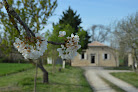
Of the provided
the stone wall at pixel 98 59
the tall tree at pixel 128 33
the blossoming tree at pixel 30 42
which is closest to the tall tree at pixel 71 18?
the tall tree at pixel 128 33

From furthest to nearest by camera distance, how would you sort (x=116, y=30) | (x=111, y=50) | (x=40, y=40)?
(x=111, y=50) → (x=116, y=30) → (x=40, y=40)

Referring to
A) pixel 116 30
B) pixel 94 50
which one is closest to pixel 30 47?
pixel 116 30

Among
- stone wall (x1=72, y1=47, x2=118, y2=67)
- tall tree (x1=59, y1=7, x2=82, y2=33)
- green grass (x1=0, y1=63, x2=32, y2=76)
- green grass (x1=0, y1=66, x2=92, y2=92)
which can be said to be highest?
tall tree (x1=59, y1=7, x2=82, y2=33)

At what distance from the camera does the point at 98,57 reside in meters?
31.1

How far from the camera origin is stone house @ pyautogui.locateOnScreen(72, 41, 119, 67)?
3081cm

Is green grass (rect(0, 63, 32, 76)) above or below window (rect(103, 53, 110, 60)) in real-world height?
below

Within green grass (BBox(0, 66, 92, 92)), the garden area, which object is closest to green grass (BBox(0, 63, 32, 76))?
the garden area

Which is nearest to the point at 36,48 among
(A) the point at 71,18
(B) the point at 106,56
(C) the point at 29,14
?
(C) the point at 29,14

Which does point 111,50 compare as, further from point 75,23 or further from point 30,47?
point 30,47

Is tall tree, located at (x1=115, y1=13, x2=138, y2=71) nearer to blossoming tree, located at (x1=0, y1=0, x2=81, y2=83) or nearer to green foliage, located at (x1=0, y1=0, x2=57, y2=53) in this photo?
green foliage, located at (x1=0, y1=0, x2=57, y2=53)

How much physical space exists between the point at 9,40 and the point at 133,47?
11929 millimetres

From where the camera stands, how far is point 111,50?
30844mm

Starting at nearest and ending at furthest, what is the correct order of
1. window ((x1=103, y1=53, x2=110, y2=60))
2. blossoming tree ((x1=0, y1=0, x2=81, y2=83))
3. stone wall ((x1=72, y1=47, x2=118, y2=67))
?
1. blossoming tree ((x1=0, y1=0, x2=81, y2=83))
2. stone wall ((x1=72, y1=47, x2=118, y2=67))
3. window ((x1=103, y1=53, x2=110, y2=60))

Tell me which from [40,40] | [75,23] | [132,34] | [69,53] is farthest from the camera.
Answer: [75,23]
